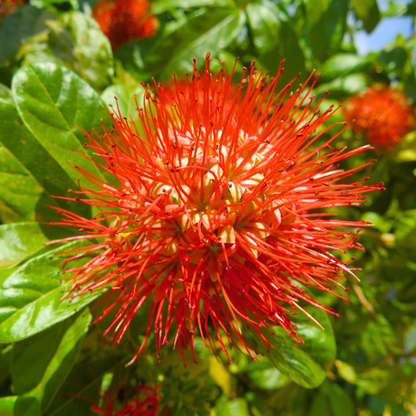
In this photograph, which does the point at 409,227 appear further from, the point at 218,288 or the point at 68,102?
the point at 68,102

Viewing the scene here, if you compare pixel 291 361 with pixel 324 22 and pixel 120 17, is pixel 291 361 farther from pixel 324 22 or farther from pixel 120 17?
Answer: pixel 120 17

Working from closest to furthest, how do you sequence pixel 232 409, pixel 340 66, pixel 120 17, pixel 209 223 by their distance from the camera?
pixel 209 223, pixel 232 409, pixel 340 66, pixel 120 17

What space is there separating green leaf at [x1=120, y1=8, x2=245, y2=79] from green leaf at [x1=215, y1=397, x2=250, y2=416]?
983mm

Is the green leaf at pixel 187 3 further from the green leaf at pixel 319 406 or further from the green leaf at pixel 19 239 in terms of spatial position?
the green leaf at pixel 319 406

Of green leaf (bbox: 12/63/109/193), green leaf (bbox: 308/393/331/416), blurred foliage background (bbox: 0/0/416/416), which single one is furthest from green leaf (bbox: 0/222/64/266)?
green leaf (bbox: 308/393/331/416)

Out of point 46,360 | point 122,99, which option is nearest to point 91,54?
point 122,99

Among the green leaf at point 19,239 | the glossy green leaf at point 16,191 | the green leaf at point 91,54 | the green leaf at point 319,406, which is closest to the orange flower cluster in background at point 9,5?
the green leaf at point 91,54

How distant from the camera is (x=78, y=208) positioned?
809 millimetres

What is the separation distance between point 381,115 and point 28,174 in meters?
1.27

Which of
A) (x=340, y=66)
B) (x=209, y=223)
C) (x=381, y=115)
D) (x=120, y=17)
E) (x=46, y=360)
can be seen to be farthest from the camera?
(x=120, y=17)

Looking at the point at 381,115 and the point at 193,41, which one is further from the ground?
the point at 193,41

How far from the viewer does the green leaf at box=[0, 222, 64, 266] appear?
28.4 inches

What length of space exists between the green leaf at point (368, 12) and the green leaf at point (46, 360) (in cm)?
120

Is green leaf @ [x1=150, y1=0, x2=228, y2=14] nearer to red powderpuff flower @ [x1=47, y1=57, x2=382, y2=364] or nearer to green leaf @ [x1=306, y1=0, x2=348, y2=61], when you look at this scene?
green leaf @ [x1=306, y1=0, x2=348, y2=61]
